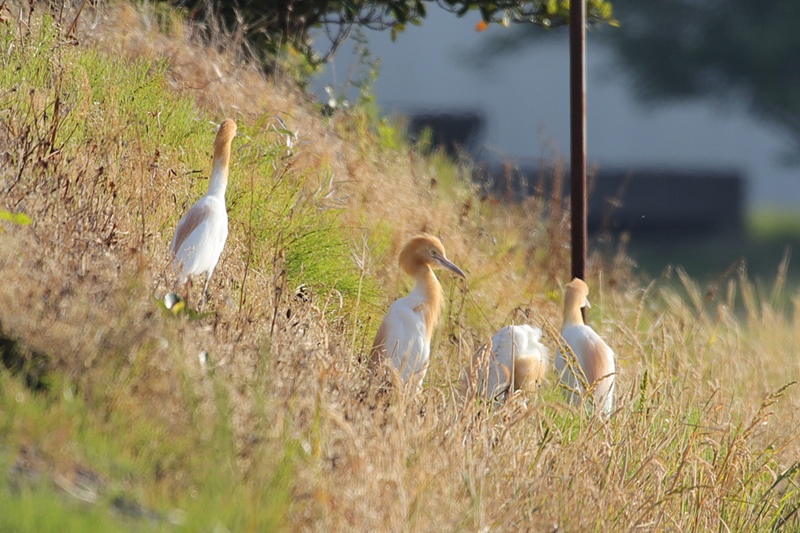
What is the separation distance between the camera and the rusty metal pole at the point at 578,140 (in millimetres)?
5168

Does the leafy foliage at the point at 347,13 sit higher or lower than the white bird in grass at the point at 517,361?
higher

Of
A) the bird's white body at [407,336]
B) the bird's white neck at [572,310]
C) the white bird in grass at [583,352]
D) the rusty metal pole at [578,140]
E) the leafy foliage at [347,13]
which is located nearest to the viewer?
the bird's white body at [407,336]

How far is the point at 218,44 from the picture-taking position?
19.8ft

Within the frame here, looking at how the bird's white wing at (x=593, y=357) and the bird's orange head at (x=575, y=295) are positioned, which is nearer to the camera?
the bird's white wing at (x=593, y=357)

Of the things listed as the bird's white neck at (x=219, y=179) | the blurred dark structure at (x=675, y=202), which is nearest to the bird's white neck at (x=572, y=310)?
the bird's white neck at (x=219, y=179)

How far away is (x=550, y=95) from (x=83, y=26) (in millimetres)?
15823

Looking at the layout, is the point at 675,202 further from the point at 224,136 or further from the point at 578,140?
the point at 224,136

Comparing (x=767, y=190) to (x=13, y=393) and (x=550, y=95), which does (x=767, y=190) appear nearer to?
(x=550, y=95)

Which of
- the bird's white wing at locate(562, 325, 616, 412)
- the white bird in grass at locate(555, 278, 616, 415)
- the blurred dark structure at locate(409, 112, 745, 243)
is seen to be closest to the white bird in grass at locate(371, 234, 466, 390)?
the white bird in grass at locate(555, 278, 616, 415)

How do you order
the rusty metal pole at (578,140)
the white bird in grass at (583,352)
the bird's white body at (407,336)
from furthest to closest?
1. the rusty metal pole at (578,140)
2. the white bird in grass at (583,352)
3. the bird's white body at (407,336)

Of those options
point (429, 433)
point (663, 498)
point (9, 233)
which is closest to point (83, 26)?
point (9, 233)

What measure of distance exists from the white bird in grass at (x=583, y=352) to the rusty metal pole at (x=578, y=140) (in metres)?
0.52

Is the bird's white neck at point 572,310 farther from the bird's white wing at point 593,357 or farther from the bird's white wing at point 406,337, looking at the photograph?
the bird's white wing at point 406,337

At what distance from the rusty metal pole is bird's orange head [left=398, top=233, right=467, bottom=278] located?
124 cm
